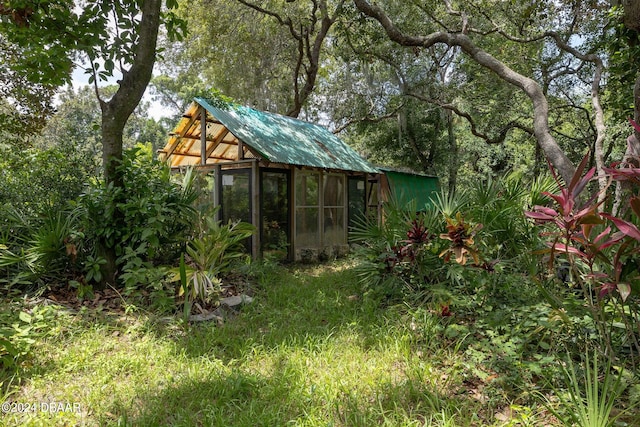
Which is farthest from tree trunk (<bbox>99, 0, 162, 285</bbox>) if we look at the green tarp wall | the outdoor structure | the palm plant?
the green tarp wall

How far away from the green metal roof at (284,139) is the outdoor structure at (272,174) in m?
0.02

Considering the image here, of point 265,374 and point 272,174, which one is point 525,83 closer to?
point 272,174

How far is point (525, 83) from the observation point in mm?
5352

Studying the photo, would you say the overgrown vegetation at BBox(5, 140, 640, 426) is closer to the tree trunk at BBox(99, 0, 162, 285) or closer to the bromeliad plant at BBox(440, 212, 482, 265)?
the bromeliad plant at BBox(440, 212, 482, 265)

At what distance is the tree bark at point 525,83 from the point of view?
4.65 metres

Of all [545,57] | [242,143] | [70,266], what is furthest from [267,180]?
[545,57]

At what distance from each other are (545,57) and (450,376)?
12.3 meters

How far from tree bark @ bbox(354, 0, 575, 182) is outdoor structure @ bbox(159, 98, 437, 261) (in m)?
3.05

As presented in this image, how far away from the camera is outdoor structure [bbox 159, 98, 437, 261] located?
732 cm

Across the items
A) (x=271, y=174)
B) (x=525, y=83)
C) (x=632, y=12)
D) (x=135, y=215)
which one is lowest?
(x=135, y=215)

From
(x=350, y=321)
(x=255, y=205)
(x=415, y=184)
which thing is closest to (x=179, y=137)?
(x=255, y=205)

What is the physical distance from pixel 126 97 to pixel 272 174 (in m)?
3.29

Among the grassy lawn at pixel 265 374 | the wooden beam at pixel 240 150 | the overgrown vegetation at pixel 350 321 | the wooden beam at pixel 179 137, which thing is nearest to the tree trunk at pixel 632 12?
the overgrown vegetation at pixel 350 321

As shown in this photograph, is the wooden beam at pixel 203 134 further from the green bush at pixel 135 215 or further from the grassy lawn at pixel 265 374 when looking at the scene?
the grassy lawn at pixel 265 374
